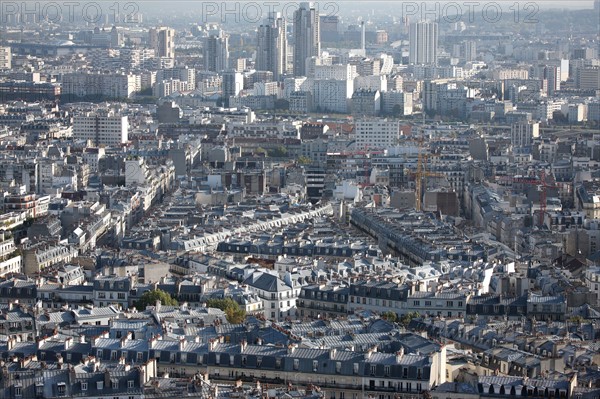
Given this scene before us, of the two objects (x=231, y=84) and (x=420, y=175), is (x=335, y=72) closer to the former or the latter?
(x=231, y=84)

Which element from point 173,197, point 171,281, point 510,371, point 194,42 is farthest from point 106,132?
point 194,42

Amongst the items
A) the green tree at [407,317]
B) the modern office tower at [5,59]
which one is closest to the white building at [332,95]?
the modern office tower at [5,59]

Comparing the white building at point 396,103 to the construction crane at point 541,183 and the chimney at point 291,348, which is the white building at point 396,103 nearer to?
the construction crane at point 541,183

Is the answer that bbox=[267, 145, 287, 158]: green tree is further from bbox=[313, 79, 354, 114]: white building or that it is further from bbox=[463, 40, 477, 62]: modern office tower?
bbox=[463, 40, 477, 62]: modern office tower

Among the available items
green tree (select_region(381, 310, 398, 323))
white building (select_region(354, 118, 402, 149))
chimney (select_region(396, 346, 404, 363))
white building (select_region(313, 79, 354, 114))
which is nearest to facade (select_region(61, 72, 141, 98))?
white building (select_region(313, 79, 354, 114))

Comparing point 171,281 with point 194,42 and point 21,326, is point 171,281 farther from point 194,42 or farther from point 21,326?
point 194,42
